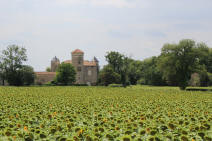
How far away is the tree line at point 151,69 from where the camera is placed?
5906 centimetres

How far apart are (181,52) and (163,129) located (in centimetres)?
5563

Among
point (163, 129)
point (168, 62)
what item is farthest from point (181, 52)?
point (163, 129)

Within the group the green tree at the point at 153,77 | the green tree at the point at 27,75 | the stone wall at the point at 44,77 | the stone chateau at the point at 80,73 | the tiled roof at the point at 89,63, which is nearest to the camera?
the green tree at the point at 27,75

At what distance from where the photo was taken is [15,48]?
290 ft

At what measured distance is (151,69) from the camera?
357 feet

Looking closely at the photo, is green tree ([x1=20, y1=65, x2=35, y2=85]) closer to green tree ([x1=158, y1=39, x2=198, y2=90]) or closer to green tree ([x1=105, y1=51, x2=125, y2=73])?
green tree ([x1=105, y1=51, x2=125, y2=73])

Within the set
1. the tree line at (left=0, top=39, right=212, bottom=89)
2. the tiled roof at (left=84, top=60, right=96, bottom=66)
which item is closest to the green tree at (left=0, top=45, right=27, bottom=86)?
the tree line at (left=0, top=39, right=212, bottom=89)

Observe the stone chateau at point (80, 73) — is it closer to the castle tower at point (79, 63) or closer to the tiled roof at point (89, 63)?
the castle tower at point (79, 63)

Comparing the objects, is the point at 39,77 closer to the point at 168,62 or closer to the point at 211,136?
the point at 168,62

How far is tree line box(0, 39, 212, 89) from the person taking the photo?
2325 inches

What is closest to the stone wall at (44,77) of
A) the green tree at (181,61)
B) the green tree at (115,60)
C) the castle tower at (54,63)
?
the castle tower at (54,63)

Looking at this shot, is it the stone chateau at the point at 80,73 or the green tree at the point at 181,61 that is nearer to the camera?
the green tree at the point at 181,61

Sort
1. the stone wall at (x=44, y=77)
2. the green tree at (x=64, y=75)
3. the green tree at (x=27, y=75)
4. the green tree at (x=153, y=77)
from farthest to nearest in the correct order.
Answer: the stone wall at (x=44, y=77) → the green tree at (x=153, y=77) → the green tree at (x=64, y=75) → the green tree at (x=27, y=75)

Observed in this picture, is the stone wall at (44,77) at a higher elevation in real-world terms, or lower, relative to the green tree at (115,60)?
lower
